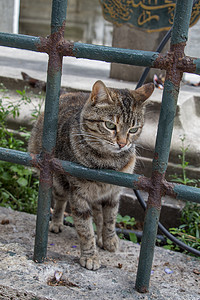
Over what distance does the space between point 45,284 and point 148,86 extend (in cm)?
108

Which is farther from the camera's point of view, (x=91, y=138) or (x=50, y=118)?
(x=91, y=138)

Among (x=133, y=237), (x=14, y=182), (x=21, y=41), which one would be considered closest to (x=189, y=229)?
(x=133, y=237)

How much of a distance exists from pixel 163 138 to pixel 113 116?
0.57 meters

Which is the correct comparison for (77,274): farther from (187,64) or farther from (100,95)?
(187,64)

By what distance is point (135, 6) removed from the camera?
391 centimetres

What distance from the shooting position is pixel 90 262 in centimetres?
175

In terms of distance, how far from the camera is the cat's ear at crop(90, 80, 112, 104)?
6.02 feet

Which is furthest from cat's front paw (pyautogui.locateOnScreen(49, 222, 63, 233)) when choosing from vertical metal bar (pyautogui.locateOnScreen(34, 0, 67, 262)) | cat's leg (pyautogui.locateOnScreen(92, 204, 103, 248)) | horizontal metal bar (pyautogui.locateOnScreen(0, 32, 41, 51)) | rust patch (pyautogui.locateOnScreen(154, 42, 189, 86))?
rust patch (pyautogui.locateOnScreen(154, 42, 189, 86))

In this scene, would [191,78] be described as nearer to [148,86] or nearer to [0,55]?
[0,55]

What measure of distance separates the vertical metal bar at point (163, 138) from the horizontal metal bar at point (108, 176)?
49 millimetres

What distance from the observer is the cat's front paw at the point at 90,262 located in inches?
67.5

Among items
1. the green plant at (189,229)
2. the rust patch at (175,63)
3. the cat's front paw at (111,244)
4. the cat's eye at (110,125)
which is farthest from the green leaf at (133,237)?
the rust patch at (175,63)

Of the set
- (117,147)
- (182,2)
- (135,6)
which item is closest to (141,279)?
(117,147)

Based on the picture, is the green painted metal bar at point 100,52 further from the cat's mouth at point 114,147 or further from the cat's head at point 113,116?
the cat's mouth at point 114,147
